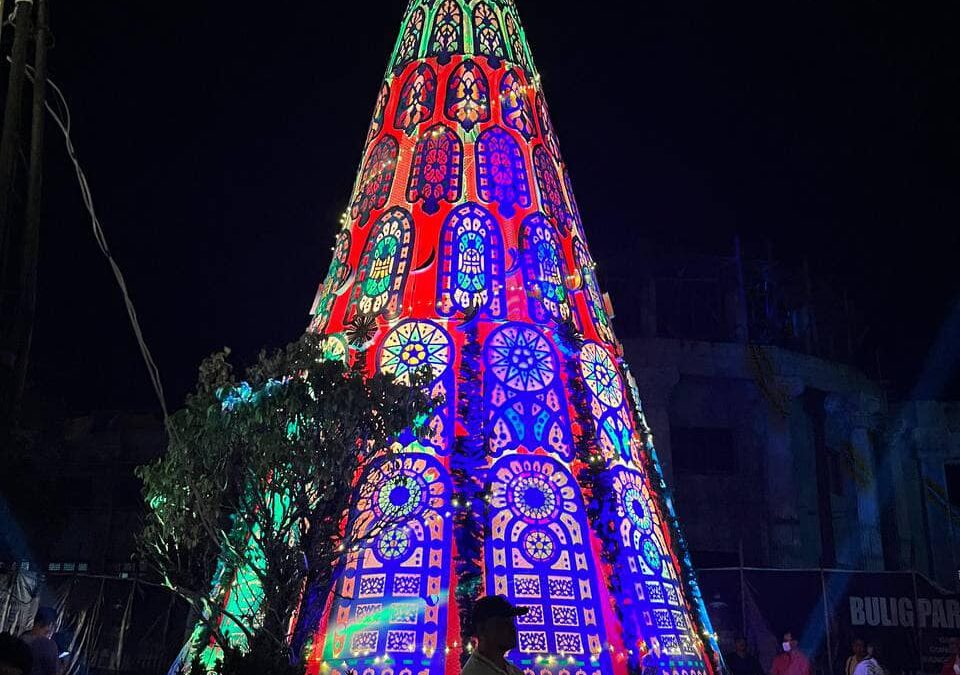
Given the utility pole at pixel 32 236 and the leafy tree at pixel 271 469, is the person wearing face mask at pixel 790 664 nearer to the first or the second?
the leafy tree at pixel 271 469

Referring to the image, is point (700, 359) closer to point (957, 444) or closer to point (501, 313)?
point (957, 444)

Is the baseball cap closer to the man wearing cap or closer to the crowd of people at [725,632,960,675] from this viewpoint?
the man wearing cap

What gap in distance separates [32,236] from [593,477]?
8.47 m

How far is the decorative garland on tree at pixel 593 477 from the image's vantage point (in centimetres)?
1149

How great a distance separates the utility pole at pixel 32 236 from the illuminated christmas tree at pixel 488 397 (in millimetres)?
5046

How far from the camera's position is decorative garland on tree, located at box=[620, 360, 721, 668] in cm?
1265

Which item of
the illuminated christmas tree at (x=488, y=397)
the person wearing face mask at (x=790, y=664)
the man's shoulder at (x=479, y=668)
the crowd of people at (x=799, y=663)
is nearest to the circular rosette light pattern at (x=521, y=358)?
the illuminated christmas tree at (x=488, y=397)

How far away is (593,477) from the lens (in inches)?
487

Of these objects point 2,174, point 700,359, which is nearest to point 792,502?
point 700,359

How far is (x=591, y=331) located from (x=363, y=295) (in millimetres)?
3784

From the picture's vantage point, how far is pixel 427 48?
15.9m

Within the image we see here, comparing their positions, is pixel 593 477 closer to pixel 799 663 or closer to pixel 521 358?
pixel 521 358

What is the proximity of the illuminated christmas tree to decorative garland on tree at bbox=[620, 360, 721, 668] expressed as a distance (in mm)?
42

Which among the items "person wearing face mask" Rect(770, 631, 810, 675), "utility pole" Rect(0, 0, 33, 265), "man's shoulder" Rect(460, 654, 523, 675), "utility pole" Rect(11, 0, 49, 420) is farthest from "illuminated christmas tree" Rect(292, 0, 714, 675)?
"man's shoulder" Rect(460, 654, 523, 675)
